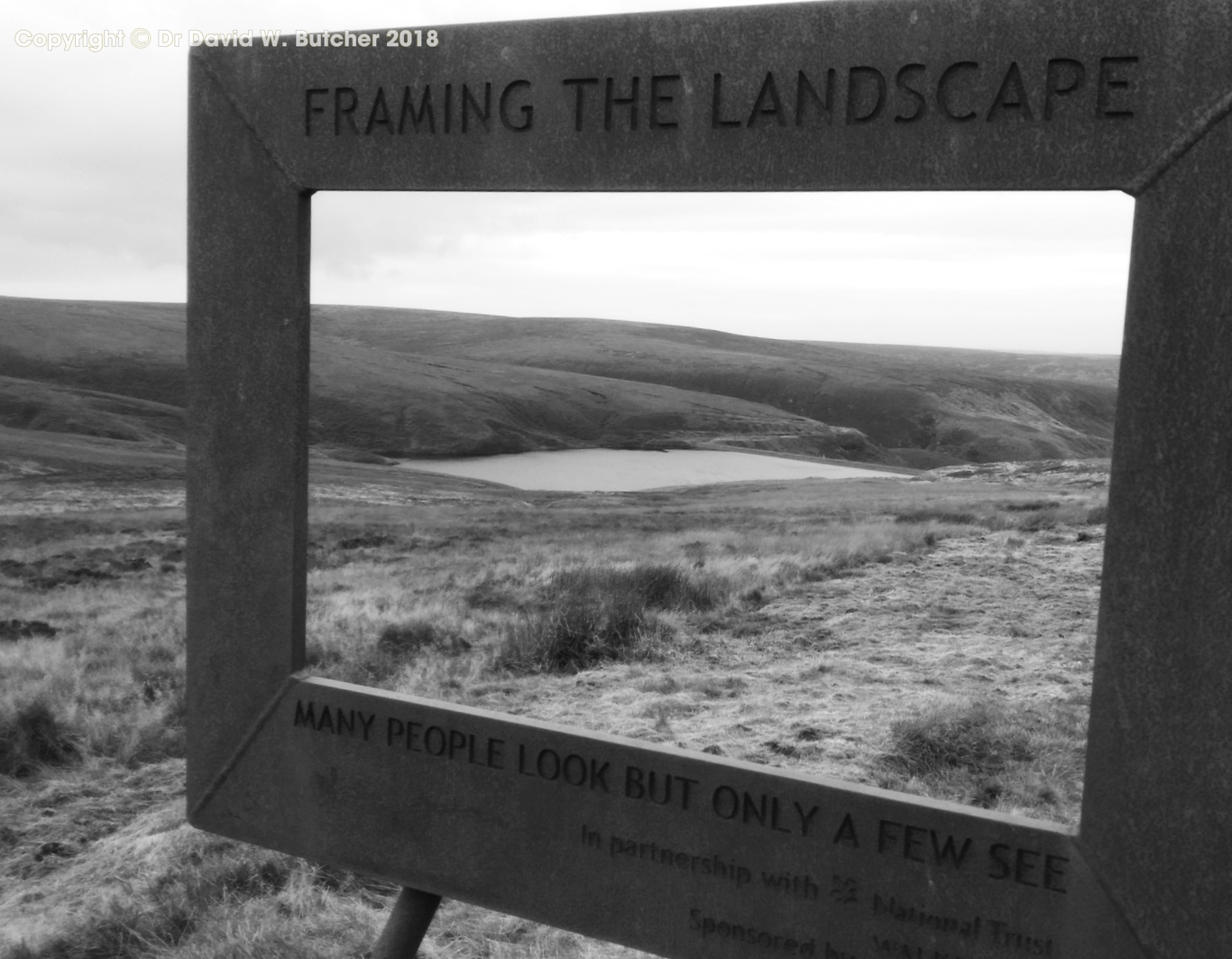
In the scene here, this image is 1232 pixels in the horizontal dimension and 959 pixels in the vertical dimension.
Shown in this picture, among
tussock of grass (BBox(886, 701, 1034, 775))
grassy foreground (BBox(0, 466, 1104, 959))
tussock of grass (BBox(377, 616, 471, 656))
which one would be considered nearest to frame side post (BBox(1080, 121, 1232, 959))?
grassy foreground (BBox(0, 466, 1104, 959))

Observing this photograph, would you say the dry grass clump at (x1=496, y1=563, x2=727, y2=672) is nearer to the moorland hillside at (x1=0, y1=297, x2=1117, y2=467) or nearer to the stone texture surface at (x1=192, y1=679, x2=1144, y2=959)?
the stone texture surface at (x1=192, y1=679, x2=1144, y2=959)

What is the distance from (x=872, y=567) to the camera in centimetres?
1291

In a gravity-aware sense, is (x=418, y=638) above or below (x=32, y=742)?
above

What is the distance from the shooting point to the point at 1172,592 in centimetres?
277

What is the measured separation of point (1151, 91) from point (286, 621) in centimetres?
307

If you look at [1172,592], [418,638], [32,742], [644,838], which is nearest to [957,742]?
[644,838]

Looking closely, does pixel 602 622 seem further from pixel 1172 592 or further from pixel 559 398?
pixel 559 398

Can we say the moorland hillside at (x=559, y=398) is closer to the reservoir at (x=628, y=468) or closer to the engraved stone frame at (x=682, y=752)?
the reservoir at (x=628, y=468)

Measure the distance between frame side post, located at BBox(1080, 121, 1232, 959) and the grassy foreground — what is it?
2.41 m

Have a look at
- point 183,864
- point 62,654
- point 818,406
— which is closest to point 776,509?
point 62,654

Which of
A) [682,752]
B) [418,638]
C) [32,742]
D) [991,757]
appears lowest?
[32,742]

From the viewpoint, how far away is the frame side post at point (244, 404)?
12.2 feet

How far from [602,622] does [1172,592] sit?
6.56 metres

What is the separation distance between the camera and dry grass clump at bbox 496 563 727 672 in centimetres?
872
